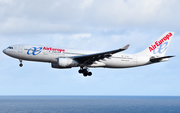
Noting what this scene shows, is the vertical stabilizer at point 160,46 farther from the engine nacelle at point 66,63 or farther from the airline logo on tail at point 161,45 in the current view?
the engine nacelle at point 66,63

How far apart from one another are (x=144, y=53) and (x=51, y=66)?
58.3ft

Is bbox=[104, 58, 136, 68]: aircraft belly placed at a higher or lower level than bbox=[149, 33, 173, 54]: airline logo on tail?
lower

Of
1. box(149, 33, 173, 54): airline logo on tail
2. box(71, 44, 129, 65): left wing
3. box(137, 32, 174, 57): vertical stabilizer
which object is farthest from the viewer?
box(149, 33, 173, 54): airline logo on tail

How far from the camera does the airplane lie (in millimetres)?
38281

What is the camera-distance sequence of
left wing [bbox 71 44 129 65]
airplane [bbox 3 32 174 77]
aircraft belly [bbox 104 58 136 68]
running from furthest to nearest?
aircraft belly [bbox 104 58 136 68]
airplane [bbox 3 32 174 77]
left wing [bbox 71 44 129 65]

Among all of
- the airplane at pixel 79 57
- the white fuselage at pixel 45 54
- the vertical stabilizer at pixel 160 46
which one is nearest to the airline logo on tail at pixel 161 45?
the vertical stabilizer at pixel 160 46

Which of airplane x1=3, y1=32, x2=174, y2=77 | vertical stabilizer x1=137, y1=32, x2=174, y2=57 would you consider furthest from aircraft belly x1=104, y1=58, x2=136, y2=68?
vertical stabilizer x1=137, y1=32, x2=174, y2=57

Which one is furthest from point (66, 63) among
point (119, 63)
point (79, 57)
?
point (119, 63)

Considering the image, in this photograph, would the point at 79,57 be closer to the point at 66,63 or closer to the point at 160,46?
the point at 66,63

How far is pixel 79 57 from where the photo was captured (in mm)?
38250

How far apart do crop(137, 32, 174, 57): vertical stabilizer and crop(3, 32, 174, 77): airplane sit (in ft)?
4.73

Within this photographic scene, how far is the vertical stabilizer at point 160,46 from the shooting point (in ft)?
156

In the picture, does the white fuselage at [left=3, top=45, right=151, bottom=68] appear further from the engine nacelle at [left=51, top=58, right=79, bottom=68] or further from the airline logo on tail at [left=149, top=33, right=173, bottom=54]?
the airline logo on tail at [left=149, top=33, right=173, bottom=54]

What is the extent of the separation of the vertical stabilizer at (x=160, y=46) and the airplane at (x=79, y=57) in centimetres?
144
